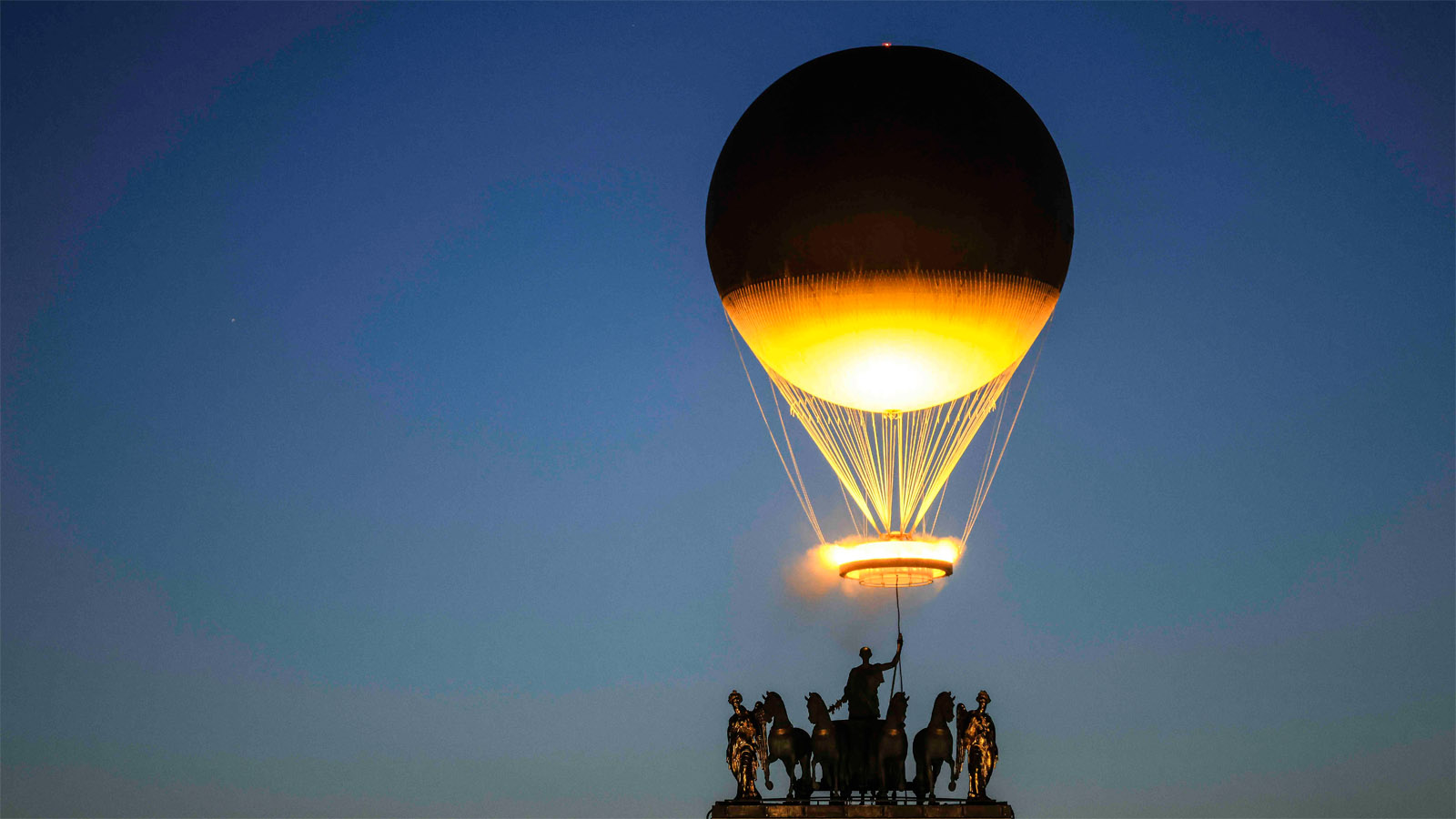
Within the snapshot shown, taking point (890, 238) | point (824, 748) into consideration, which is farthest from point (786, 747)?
point (890, 238)

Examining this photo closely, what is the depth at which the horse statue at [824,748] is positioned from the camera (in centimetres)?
2773

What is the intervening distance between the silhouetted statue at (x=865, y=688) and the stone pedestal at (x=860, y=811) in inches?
54.8

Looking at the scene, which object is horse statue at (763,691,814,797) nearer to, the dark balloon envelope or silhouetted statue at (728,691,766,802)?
silhouetted statue at (728,691,766,802)

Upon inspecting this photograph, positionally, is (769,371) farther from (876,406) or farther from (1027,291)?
(1027,291)

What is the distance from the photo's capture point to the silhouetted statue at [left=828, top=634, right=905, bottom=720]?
91.7ft

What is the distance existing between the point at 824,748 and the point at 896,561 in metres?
3.04

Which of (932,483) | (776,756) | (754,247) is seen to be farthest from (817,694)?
(754,247)

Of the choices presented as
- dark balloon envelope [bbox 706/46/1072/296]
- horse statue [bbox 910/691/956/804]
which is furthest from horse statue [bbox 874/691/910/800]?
dark balloon envelope [bbox 706/46/1072/296]

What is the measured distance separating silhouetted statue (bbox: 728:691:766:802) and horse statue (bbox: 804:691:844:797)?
782mm

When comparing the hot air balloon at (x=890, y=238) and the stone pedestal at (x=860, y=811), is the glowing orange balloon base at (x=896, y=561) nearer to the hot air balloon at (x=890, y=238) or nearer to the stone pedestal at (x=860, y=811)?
the hot air balloon at (x=890, y=238)

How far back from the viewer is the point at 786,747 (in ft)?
90.7

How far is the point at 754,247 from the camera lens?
92.1 feet

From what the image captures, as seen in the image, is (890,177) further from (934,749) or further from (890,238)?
(934,749)

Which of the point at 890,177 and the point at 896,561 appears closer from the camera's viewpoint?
the point at 890,177
